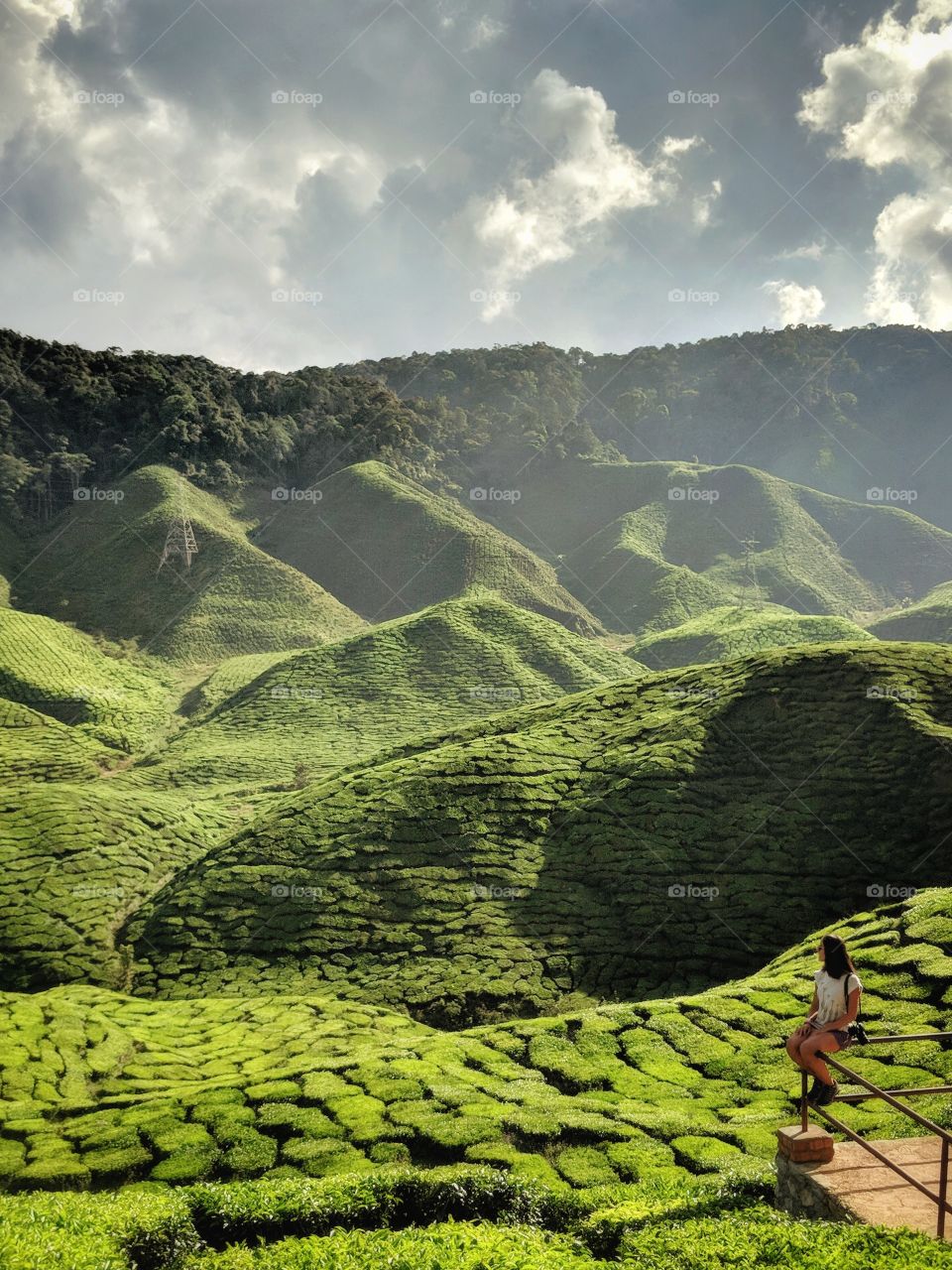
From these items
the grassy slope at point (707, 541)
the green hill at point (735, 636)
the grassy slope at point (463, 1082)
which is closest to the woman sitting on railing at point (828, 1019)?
the grassy slope at point (463, 1082)

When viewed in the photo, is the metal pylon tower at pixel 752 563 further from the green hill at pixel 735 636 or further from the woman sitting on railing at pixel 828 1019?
the woman sitting on railing at pixel 828 1019

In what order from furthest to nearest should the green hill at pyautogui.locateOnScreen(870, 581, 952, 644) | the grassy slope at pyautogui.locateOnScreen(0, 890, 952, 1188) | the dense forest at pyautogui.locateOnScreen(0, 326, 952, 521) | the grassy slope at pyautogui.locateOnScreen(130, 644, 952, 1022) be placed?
the dense forest at pyautogui.locateOnScreen(0, 326, 952, 521) → the green hill at pyautogui.locateOnScreen(870, 581, 952, 644) → the grassy slope at pyautogui.locateOnScreen(130, 644, 952, 1022) → the grassy slope at pyautogui.locateOnScreen(0, 890, 952, 1188)

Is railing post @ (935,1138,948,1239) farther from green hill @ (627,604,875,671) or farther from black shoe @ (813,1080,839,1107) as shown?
green hill @ (627,604,875,671)

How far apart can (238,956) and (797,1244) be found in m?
10.3

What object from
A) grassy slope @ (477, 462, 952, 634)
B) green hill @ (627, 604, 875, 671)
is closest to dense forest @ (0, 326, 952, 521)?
grassy slope @ (477, 462, 952, 634)

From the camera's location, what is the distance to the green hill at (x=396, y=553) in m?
50.3

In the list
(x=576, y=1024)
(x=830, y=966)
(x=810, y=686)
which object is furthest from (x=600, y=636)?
(x=830, y=966)

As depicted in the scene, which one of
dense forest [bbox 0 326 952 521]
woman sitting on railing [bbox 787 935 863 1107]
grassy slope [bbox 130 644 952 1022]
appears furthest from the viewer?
dense forest [bbox 0 326 952 521]

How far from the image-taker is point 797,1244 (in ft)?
15.9

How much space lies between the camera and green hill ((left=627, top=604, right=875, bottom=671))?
4028cm

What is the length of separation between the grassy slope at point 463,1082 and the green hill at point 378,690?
44.9 ft

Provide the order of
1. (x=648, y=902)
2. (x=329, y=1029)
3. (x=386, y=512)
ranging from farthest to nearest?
(x=386, y=512)
(x=648, y=902)
(x=329, y=1029)

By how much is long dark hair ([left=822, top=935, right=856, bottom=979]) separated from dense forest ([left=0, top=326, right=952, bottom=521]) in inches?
2282

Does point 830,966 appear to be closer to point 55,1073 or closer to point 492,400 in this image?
point 55,1073
